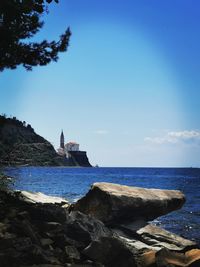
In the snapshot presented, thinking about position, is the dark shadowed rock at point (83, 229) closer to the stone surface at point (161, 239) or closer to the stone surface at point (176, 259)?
the stone surface at point (176, 259)

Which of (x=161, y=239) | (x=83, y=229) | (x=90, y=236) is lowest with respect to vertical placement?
(x=161, y=239)

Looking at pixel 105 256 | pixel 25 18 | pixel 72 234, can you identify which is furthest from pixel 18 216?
pixel 25 18

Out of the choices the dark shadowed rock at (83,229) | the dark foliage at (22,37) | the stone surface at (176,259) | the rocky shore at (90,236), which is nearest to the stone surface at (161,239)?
the rocky shore at (90,236)

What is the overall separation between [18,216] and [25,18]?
6.21 m

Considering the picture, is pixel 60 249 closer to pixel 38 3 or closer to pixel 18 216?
pixel 18 216

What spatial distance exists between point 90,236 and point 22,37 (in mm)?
6702

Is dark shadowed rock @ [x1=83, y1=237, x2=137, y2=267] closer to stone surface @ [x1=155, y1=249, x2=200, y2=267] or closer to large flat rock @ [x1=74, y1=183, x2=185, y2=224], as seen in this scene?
stone surface @ [x1=155, y1=249, x2=200, y2=267]

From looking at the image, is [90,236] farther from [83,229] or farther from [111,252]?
[111,252]

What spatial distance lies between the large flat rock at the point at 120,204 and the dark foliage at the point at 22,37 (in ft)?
18.2

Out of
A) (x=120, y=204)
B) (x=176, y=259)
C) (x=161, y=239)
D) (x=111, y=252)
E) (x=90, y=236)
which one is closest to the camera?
(x=111, y=252)

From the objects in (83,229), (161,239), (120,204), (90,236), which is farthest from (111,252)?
(120,204)

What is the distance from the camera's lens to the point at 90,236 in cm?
1362

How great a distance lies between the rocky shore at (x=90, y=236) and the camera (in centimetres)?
1176

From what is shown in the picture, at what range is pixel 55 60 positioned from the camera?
15867mm
